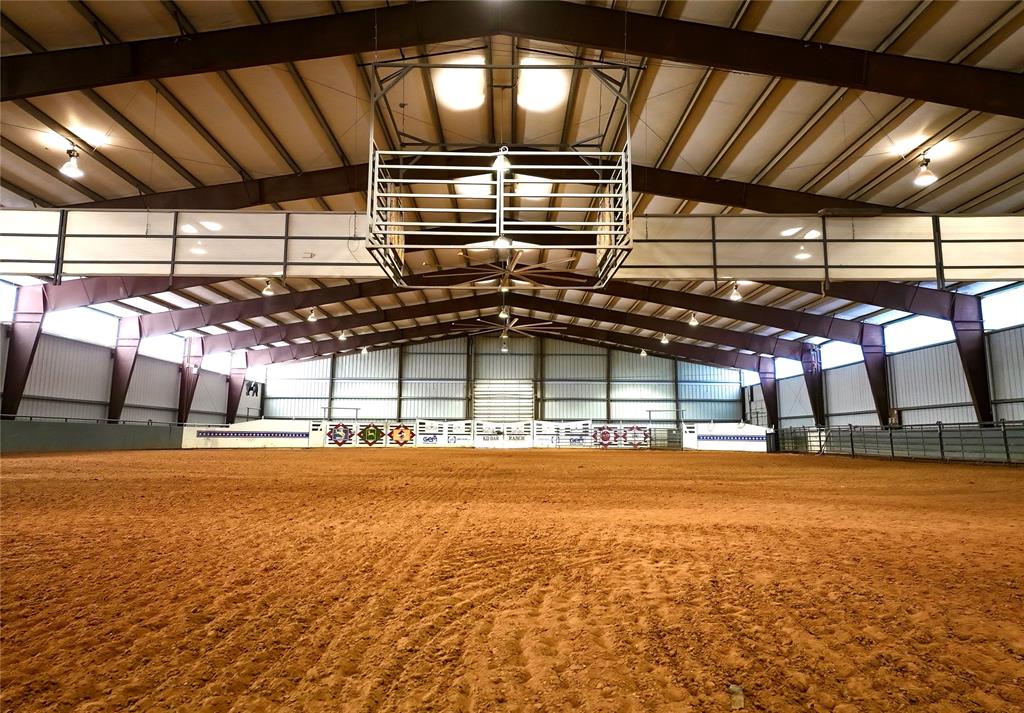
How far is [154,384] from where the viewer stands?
1233 inches

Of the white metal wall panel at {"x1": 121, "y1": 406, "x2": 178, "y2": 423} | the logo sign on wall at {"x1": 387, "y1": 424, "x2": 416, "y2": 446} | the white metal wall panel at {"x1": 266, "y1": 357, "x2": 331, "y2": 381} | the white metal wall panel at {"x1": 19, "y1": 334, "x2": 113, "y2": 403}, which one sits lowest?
the logo sign on wall at {"x1": 387, "y1": 424, "x2": 416, "y2": 446}

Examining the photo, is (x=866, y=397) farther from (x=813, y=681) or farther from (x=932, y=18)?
(x=813, y=681)

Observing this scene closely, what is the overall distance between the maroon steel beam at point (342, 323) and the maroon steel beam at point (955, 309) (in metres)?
18.3

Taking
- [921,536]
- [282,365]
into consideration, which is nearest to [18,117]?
[921,536]

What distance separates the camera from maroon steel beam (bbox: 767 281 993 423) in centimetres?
2072

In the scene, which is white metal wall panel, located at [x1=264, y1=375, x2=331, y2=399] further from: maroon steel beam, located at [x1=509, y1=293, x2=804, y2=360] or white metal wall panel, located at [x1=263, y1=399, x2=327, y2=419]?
maroon steel beam, located at [x1=509, y1=293, x2=804, y2=360]

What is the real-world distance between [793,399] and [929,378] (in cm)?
1094

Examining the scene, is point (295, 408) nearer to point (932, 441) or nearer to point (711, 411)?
point (711, 411)

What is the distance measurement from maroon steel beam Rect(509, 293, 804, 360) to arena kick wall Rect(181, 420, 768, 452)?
206 inches

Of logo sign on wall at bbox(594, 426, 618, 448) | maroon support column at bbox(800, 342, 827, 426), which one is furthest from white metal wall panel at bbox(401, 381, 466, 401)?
maroon support column at bbox(800, 342, 827, 426)

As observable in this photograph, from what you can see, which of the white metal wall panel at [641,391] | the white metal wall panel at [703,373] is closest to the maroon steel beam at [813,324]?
the white metal wall panel at [703,373]

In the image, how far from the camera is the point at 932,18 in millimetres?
9711

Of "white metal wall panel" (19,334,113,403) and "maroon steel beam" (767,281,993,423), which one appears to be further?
"white metal wall panel" (19,334,113,403)

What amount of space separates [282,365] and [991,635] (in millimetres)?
43624
